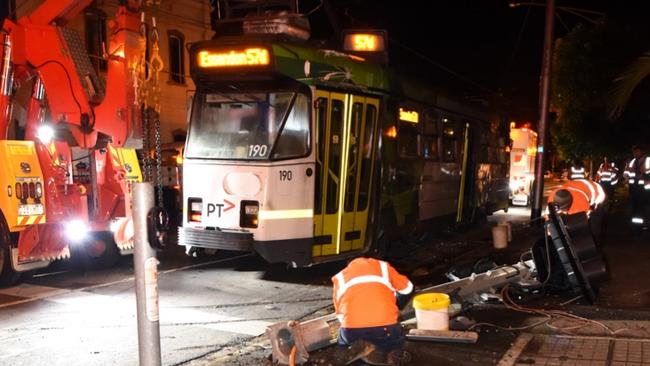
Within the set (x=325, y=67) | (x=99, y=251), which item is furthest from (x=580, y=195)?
(x=99, y=251)

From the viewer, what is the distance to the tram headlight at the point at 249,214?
830cm

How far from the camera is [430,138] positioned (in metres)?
12.0

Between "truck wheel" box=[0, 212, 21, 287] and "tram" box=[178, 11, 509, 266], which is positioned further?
"truck wheel" box=[0, 212, 21, 287]

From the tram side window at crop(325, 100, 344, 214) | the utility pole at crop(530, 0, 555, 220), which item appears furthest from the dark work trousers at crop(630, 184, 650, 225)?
the tram side window at crop(325, 100, 344, 214)

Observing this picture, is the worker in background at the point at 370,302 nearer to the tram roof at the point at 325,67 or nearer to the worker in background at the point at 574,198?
the worker in background at the point at 574,198

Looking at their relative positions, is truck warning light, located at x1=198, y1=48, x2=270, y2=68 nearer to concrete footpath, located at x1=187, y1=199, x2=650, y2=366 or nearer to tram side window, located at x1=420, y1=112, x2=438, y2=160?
concrete footpath, located at x1=187, y1=199, x2=650, y2=366

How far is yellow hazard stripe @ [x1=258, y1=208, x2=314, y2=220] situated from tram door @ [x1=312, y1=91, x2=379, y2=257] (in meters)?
0.17

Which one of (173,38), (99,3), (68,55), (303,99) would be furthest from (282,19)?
(173,38)

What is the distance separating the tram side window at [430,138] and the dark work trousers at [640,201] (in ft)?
15.3

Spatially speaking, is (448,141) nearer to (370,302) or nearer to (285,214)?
(285,214)

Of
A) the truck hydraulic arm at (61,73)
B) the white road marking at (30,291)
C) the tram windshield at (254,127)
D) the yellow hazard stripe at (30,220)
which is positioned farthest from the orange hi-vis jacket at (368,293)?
the yellow hazard stripe at (30,220)

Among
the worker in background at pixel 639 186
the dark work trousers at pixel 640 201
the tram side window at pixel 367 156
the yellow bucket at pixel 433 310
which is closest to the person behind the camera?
the yellow bucket at pixel 433 310

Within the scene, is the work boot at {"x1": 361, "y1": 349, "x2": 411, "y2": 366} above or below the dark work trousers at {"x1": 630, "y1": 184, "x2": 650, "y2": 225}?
below

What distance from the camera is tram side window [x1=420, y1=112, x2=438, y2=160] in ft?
38.3
